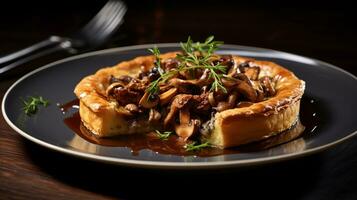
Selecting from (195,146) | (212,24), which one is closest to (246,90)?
(195,146)

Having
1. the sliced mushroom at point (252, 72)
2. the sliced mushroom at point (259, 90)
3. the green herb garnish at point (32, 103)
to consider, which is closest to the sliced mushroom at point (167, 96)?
the sliced mushroom at point (259, 90)

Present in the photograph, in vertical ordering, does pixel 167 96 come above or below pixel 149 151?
above

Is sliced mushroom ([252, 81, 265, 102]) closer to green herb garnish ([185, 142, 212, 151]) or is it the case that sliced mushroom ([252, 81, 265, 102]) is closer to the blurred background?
green herb garnish ([185, 142, 212, 151])

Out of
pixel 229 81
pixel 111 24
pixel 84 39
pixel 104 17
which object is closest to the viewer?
pixel 229 81

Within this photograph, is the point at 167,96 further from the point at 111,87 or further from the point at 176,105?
the point at 111,87

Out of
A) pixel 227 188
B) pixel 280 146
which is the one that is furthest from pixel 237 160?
pixel 280 146
